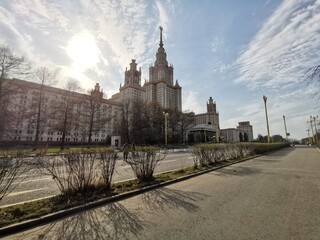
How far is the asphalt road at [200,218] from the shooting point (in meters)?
3.69

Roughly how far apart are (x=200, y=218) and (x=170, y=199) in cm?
165

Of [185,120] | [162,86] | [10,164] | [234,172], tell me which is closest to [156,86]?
[162,86]

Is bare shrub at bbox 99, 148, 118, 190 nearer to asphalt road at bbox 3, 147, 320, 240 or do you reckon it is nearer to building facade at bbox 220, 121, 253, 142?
asphalt road at bbox 3, 147, 320, 240

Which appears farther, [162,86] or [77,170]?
[162,86]

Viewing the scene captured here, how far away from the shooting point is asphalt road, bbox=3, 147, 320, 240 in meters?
3.69

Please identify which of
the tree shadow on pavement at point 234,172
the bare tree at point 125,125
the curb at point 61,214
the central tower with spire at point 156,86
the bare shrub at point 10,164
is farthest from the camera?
the central tower with spire at point 156,86

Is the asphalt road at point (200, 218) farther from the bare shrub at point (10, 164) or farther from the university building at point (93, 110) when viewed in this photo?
the university building at point (93, 110)

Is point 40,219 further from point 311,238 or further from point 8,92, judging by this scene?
point 8,92

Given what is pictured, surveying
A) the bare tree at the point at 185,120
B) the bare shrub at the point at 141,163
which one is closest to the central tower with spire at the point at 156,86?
the bare tree at the point at 185,120

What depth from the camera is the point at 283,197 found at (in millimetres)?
6141

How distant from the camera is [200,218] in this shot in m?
4.40

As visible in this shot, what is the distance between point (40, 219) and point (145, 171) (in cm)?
449

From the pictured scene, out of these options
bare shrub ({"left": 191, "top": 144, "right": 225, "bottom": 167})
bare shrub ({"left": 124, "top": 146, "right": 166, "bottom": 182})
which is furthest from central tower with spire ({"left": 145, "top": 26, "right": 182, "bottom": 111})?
bare shrub ({"left": 124, "top": 146, "right": 166, "bottom": 182})

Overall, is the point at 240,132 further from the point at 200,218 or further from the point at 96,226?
the point at 96,226
